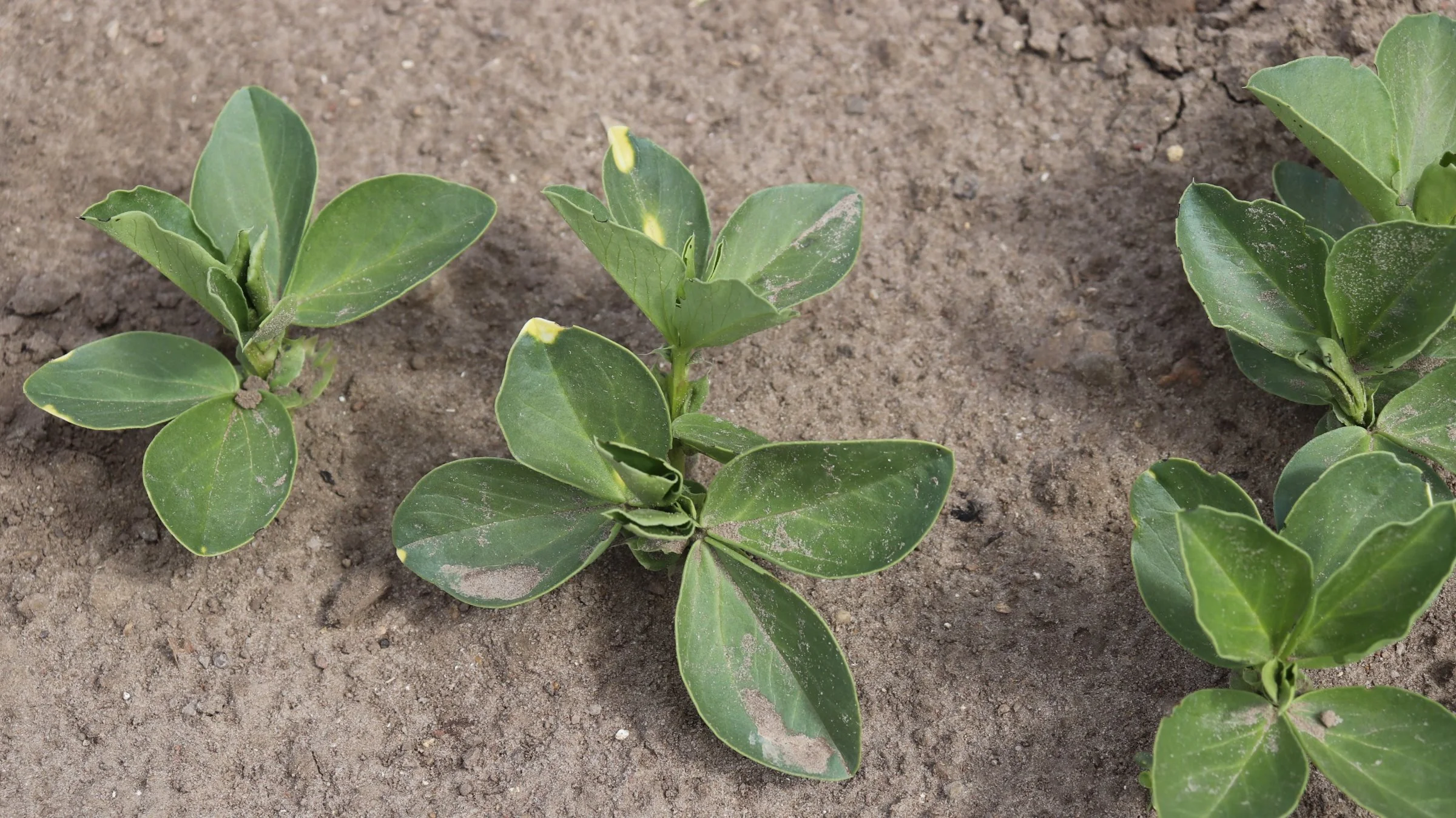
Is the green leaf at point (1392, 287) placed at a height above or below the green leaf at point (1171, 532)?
above

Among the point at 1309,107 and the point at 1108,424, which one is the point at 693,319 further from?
the point at 1309,107

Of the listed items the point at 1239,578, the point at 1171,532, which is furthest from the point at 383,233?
the point at 1239,578

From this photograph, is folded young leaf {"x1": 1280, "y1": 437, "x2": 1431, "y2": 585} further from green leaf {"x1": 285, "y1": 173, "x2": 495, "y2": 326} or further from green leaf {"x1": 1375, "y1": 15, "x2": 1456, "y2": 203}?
green leaf {"x1": 285, "y1": 173, "x2": 495, "y2": 326}

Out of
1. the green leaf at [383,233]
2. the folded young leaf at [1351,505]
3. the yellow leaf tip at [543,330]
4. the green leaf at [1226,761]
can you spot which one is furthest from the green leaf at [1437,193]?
the green leaf at [383,233]

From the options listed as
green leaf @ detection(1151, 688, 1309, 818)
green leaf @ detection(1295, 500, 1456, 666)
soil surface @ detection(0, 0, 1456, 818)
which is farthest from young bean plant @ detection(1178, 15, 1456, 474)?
green leaf @ detection(1151, 688, 1309, 818)

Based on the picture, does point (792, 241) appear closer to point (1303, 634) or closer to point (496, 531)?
point (496, 531)

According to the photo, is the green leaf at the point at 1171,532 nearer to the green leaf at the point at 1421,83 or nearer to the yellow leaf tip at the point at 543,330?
the green leaf at the point at 1421,83

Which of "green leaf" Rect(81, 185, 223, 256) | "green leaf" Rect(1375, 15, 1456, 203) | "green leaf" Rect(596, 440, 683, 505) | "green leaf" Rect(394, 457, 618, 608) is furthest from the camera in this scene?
"green leaf" Rect(1375, 15, 1456, 203)
